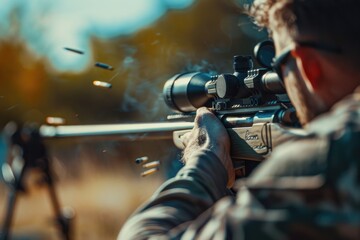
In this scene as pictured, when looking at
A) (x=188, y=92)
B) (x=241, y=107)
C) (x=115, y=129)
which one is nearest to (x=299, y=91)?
(x=241, y=107)

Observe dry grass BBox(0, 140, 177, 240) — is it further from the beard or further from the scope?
the beard

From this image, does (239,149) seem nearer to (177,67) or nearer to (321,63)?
(321,63)

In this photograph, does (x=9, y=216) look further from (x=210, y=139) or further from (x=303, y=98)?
(x=210, y=139)

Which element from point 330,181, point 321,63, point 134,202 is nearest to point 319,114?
point 321,63

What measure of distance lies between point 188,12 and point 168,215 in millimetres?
6087

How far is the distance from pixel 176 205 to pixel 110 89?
179 inches

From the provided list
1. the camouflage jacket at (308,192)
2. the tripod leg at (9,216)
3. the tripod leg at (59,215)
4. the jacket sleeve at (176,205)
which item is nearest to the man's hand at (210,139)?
the jacket sleeve at (176,205)

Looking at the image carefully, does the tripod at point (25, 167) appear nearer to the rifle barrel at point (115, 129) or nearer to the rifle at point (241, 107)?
the rifle at point (241, 107)

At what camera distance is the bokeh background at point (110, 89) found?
6371 mm

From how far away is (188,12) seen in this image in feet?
26.2

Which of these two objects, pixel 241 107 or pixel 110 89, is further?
pixel 110 89

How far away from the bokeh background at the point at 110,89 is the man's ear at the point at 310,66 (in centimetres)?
368

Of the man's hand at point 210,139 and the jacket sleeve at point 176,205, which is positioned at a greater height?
the jacket sleeve at point 176,205

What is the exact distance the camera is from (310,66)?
180 centimetres
